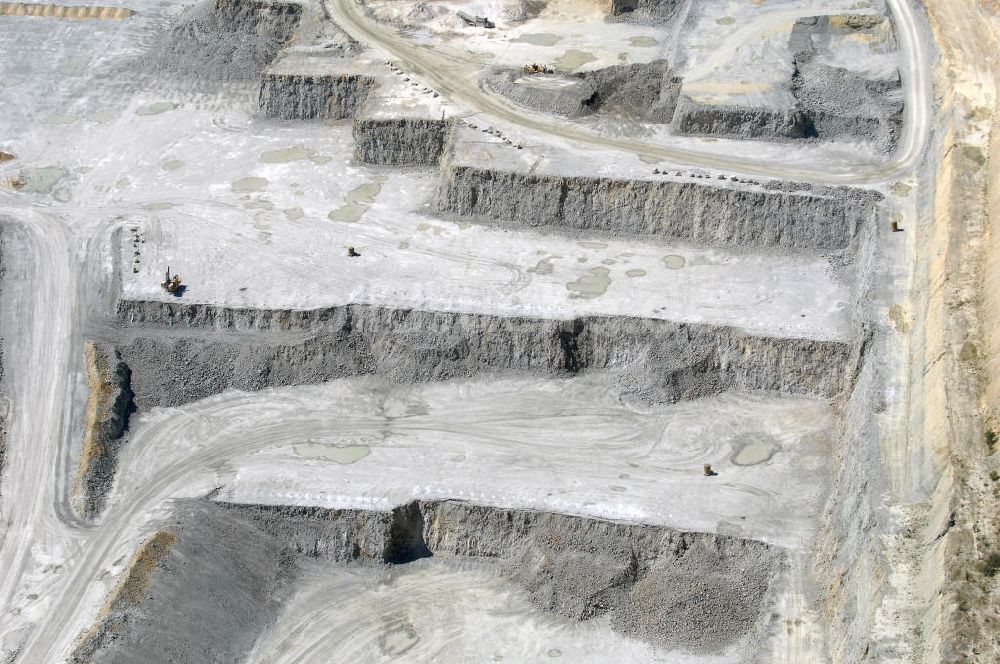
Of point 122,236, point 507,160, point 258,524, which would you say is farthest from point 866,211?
point 122,236

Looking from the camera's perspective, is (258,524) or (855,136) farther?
(855,136)

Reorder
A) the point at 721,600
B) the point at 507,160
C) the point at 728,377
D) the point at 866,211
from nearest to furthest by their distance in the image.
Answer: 1. the point at 721,600
2. the point at 728,377
3. the point at 866,211
4. the point at 507,160

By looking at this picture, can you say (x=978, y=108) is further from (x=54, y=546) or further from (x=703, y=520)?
(x=54, y=546)

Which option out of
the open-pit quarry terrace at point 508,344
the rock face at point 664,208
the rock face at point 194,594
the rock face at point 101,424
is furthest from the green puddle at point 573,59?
the rock face at point 194,594

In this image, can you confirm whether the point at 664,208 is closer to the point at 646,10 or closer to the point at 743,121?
the point at 743,121

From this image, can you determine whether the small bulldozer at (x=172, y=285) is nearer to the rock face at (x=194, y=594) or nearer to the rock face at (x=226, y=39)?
the rock face at (x=194, y=594)

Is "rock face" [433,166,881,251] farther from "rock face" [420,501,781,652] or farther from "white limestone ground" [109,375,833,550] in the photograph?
"rock face" [420,501,781,652]
